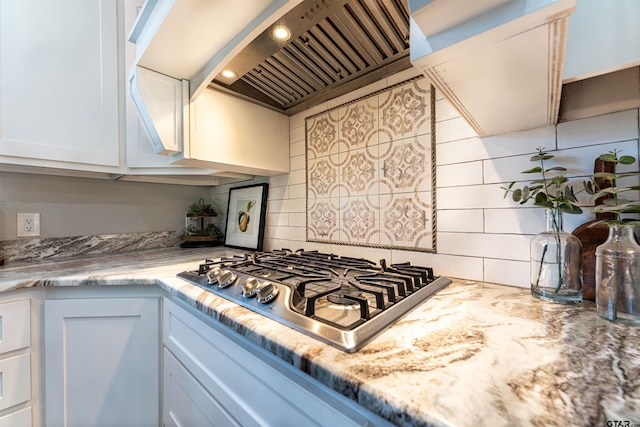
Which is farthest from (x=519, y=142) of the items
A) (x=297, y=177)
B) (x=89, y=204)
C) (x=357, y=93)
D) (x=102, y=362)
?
(x=89, y=204)

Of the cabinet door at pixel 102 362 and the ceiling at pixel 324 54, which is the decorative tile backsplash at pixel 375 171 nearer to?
the ceiling at pixel 324 54

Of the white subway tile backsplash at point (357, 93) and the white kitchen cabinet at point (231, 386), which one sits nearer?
the white kitchen cabinet at point (231, 386)

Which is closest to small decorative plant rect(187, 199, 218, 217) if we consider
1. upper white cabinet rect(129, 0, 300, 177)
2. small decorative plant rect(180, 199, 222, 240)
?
small decorative plant rect(180, 199, 222, 240)

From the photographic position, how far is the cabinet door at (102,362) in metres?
0.98

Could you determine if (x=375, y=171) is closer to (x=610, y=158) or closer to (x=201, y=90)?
(x=610, y=158)

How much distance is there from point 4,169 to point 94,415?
1.22m

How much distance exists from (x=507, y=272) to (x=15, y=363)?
167 centimetres

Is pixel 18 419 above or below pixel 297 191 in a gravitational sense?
below

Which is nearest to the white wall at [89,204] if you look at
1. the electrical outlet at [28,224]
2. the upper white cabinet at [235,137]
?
the electrical outlet at [28,224]

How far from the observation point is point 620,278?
0.54 metres

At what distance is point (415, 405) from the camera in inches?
12.3

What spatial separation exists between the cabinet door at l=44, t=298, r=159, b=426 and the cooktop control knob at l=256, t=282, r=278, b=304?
24.1 inches

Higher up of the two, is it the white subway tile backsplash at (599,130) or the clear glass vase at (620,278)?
the white subway tile backsplash at (599,130)

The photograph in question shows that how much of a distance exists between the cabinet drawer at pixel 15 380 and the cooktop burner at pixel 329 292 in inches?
24.2
